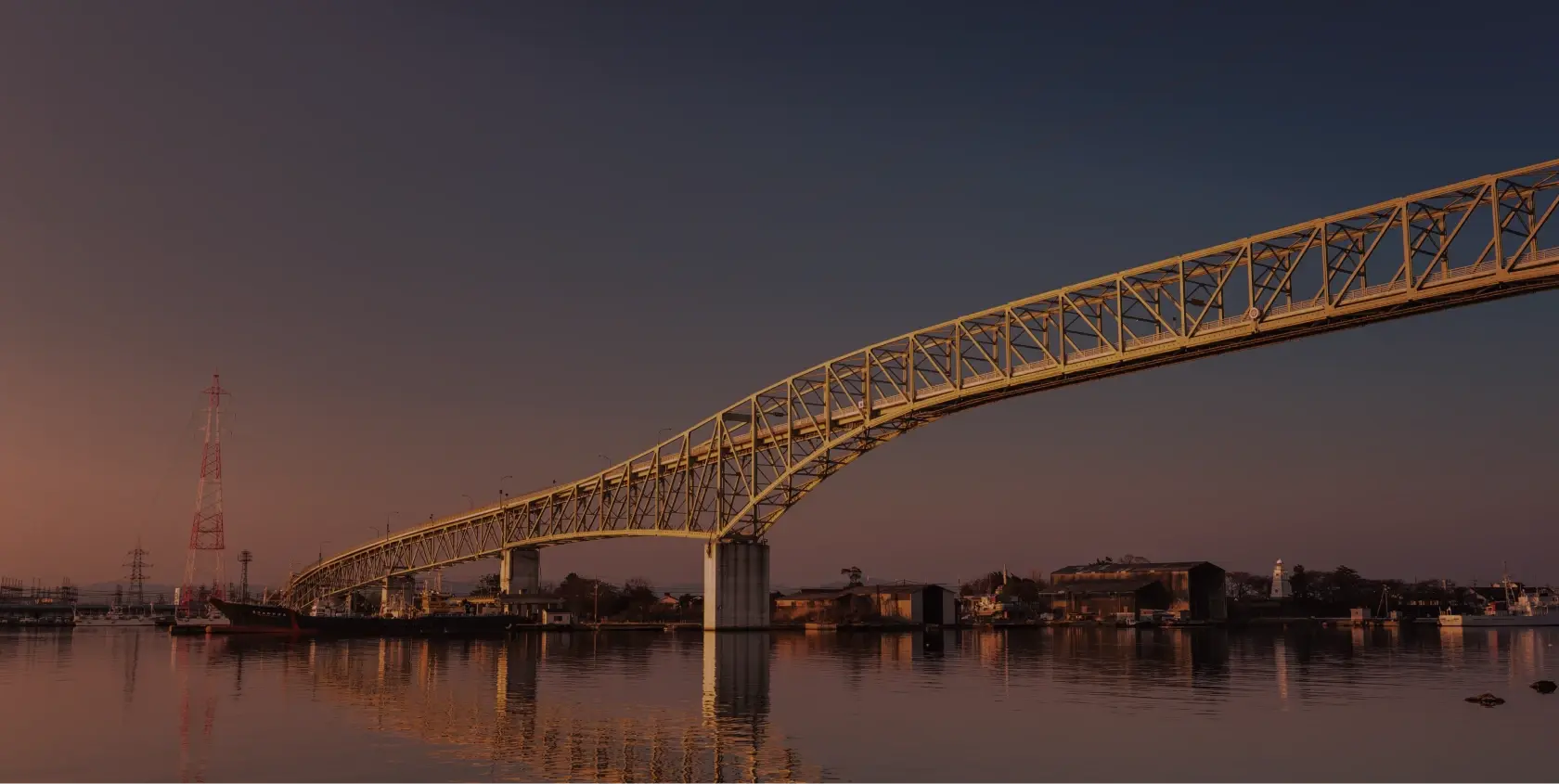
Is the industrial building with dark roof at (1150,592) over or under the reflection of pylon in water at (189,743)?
under

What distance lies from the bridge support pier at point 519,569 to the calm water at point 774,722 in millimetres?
93488

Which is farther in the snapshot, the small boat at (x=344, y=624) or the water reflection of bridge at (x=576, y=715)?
the small boat at (x=344, y=624)

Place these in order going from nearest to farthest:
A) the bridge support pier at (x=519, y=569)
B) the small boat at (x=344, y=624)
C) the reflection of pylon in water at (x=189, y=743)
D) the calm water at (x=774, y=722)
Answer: the reflection of pylon in water at (x=189, y=743) → the calm water at (x=774, y=722) → the small boat at (x=344, y=624) → the bridge support pier at (x=519, y=569)

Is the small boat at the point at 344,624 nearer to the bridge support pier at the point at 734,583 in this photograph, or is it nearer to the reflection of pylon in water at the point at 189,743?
the bridge support pier at the point at 734,583

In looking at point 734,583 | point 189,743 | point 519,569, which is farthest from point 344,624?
point 189,743

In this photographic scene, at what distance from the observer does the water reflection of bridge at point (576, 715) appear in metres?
27.2

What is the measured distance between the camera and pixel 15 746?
31125mm

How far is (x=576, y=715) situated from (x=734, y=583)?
2975 inches

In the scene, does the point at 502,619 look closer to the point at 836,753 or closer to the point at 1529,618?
the point at 836,753

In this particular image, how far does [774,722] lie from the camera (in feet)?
118

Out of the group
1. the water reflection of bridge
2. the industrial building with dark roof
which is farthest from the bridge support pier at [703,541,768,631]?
the industrial building with dark roof

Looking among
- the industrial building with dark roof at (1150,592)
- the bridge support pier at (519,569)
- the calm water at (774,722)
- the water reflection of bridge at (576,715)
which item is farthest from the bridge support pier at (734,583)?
the industrial building with dark roof at (1150,592)

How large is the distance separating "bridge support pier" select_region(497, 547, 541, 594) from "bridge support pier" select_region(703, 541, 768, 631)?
57.1 m

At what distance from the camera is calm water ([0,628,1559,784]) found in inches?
1067
